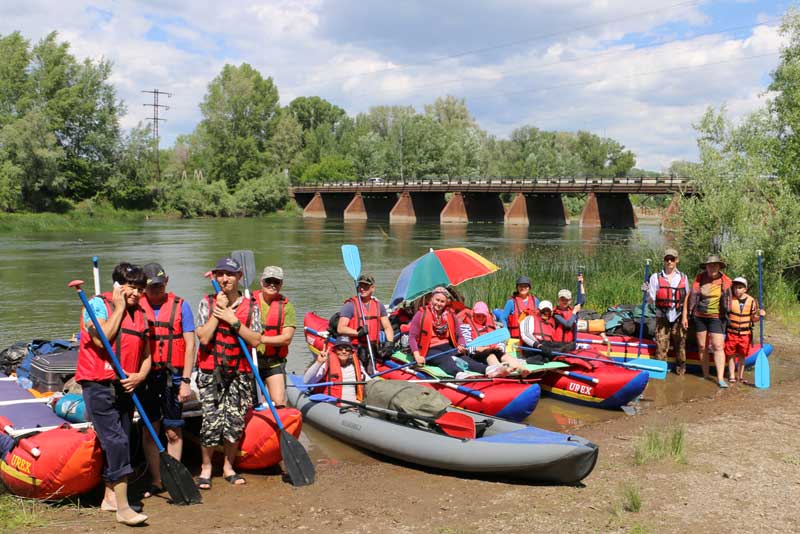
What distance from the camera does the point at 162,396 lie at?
5.24 m

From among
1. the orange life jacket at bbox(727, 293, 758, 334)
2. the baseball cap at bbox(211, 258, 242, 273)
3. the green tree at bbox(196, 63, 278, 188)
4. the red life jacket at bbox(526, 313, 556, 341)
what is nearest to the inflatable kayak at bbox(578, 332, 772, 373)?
the orange life jacket at bbox(727, 293, 758, 334)

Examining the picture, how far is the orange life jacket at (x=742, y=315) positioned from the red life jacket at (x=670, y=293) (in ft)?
1.93

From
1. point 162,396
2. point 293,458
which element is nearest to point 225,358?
point 162,396

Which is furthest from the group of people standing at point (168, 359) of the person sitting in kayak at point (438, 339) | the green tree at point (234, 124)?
the green tree at point (234, 124)

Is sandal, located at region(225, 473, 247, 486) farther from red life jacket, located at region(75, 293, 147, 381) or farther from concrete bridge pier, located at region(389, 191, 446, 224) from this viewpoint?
concrete bridge pier, located at region(389, 191, 446, 224)

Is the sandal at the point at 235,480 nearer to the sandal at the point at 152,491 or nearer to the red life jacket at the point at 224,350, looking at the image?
the sandal at the point at 152,491

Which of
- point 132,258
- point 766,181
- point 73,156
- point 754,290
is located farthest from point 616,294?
point 73,156

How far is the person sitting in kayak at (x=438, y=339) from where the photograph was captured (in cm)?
800

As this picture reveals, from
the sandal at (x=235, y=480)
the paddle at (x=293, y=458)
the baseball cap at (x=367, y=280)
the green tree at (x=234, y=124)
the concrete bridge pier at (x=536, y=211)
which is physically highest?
the green tree at (x=234, y=124)

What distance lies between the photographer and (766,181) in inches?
561

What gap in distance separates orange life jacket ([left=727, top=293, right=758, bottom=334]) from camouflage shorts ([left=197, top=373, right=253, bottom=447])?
20.4 feet

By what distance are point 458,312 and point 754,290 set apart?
22.6 ft

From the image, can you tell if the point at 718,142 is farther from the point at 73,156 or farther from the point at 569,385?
the point at 73,156

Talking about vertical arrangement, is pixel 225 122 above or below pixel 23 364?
above
